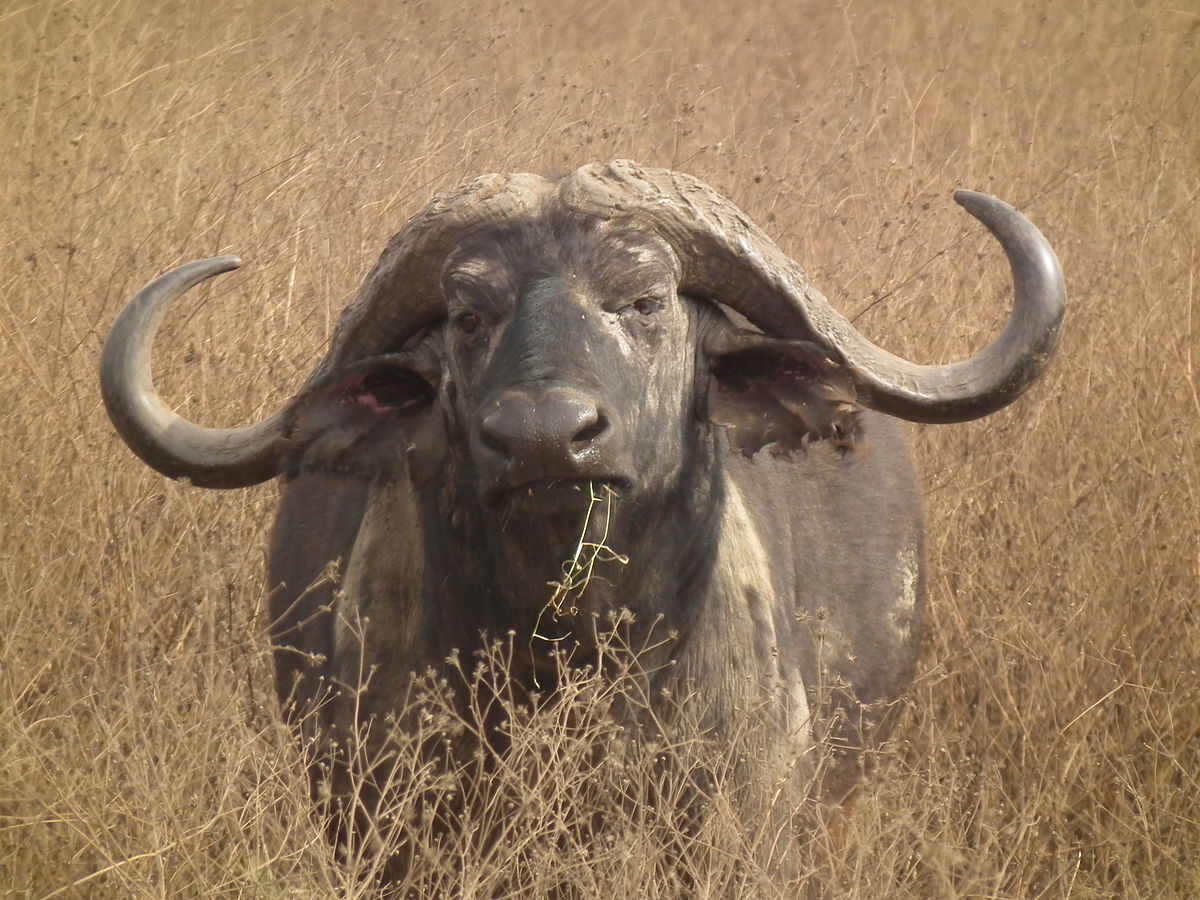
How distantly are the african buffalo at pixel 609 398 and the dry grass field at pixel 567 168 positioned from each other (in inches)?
15.3

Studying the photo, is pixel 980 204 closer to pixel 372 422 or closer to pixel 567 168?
pixel 372 422

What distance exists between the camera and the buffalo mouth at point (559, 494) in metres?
3.12

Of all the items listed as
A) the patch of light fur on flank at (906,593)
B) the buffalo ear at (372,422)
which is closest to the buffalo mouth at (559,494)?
the buffalo ear at (372,422)

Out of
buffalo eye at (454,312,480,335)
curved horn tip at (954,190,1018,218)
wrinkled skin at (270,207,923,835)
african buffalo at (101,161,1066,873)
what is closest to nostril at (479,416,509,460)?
wrinkled skin at (270,207,923,835)

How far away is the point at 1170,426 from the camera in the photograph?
5.05 m

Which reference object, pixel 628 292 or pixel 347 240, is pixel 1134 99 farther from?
pixel 628 292

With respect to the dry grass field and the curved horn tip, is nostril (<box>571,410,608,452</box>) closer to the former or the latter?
the dry grass field

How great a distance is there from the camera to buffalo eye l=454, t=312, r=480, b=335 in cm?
343

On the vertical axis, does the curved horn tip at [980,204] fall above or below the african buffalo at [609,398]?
above

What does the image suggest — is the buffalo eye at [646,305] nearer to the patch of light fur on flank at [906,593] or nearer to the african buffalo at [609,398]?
the african buffalo at [609,398]

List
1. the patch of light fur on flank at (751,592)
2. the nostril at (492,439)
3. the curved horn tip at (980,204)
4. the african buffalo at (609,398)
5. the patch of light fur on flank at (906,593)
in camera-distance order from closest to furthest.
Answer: the nostril at (492,439)
the african buffalo at (609,398)
the curved horn tip at (980,204)
the patch of light fur on flank at (751,592)
the patch of light fur on flank at (906,593)

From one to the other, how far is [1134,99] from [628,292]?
14.2 ft

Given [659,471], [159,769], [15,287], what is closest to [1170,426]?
[659,471]

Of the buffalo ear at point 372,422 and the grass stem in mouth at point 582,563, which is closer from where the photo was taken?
the grass stem in mouth at point 582,563
